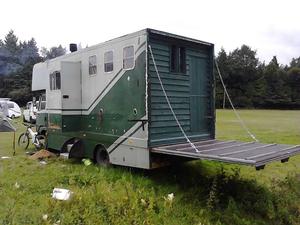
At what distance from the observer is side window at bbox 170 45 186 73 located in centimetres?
813

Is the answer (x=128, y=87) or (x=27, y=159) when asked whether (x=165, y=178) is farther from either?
(x=27, y=159)

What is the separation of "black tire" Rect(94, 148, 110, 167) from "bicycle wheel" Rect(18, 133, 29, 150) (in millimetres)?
5073

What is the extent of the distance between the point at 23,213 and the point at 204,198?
317 centimetres

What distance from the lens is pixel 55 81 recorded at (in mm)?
10344

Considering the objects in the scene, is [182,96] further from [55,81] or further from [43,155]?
[43,155]

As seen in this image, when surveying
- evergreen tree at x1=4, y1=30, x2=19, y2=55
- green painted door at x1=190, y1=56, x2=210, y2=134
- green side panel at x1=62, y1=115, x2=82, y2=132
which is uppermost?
evergreen tree at x1=4, y1=30, x2=19, y2=55

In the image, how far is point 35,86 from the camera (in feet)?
41.1

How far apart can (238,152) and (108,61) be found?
390 cm

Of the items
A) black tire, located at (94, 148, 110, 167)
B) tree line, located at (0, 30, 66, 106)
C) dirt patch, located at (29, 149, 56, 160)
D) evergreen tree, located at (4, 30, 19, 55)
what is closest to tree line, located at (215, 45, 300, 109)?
tree line, located at (0, 30, 66, 106)

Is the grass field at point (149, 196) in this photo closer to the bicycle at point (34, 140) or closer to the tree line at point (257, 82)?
the bicycle at point (34, 140)

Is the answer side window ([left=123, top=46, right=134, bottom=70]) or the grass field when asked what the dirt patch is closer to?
the grass field

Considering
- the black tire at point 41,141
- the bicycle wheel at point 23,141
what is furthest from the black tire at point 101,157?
the bicycle wheel at point 23,141

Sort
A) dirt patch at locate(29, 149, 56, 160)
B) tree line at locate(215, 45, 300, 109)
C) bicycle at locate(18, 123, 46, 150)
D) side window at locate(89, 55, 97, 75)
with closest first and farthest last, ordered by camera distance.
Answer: side window at locate(89, 55, 97, 75) < dirt patch at locate(29, 149, 56, 160) < bicycle at locate(18, 123, 46, 150) < tree line at locate(215, 45, 300, 109)

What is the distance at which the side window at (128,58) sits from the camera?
7762 millimetres
